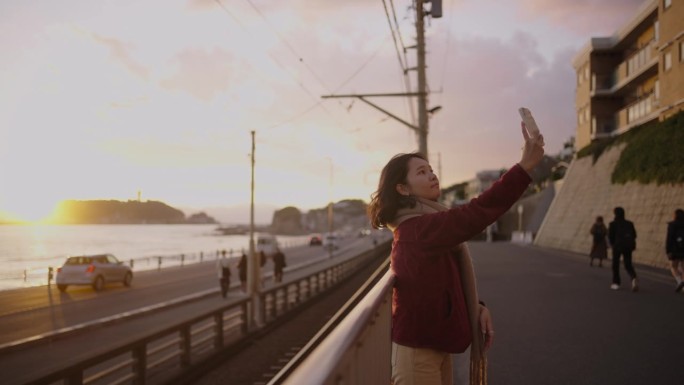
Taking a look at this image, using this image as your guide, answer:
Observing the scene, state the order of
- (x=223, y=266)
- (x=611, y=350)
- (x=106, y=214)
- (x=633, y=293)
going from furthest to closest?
1. (x=223, y=266)
2. (x=633, y=293)
3. (x=106, y=214)
4. (x=611, y=350)

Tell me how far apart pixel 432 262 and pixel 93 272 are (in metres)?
25.8

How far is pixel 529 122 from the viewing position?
99.0 inches

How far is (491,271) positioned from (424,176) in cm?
1757

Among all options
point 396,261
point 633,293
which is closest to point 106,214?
point 396,261

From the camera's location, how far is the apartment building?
27.2m

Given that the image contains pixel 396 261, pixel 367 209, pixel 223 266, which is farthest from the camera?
pixel 223 266

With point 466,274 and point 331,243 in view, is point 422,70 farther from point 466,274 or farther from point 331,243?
point 331,243

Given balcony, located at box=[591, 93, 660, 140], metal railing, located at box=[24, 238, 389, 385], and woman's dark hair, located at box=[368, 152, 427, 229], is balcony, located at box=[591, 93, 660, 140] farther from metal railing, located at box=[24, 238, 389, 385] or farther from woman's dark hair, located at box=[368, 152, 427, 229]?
woman's dark hair, located at box=[368, 152, 427, 229]

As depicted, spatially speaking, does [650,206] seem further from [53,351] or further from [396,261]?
[396,261]

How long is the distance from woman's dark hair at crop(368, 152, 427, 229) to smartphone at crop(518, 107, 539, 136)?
0.62 m

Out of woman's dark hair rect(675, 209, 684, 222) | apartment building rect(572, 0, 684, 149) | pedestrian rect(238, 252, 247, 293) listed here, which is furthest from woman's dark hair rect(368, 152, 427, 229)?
apartment building rect(572, 0, 684, 149)

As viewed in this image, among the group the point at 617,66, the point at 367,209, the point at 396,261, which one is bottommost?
the point at 396,261

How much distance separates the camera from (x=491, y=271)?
772 inches

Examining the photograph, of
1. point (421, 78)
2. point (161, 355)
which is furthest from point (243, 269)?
point (421, 78)
